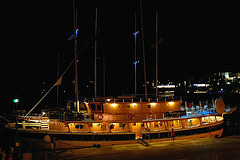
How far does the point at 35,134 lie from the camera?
20.8 metres

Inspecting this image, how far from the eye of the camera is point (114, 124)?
22.4m

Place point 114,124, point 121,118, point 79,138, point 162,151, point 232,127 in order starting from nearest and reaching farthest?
point 162,151, point 79,138, point 114,124, point 121,118, point 232,127

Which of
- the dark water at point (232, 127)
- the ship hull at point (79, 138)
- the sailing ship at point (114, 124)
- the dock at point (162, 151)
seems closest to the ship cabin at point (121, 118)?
the sailing ship at point (114, 124)

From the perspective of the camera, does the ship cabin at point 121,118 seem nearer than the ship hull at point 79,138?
No

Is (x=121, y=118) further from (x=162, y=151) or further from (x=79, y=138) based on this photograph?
(x=162, y=151)

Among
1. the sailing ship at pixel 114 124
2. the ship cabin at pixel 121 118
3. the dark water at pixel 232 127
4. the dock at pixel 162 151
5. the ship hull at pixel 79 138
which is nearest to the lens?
the dock at pixel 162 151

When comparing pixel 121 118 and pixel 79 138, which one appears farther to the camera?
pixel 121 118

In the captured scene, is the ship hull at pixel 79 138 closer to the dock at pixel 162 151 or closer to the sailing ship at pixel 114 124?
the sailing ship at pixel 114 124

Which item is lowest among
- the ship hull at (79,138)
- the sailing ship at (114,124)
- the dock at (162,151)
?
the dock at (162,151)

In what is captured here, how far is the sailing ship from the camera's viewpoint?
68.5 feet

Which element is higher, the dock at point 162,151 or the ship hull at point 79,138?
the ship hull at point 79,138

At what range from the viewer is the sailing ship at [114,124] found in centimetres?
2088

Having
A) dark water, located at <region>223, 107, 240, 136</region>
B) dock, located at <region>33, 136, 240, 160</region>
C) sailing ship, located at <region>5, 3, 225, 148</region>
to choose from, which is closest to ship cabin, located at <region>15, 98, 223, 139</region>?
sailing ship, located at <region>5, 3, 225, 148</region>

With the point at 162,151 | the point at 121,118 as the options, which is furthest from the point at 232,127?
the point at 162,151
